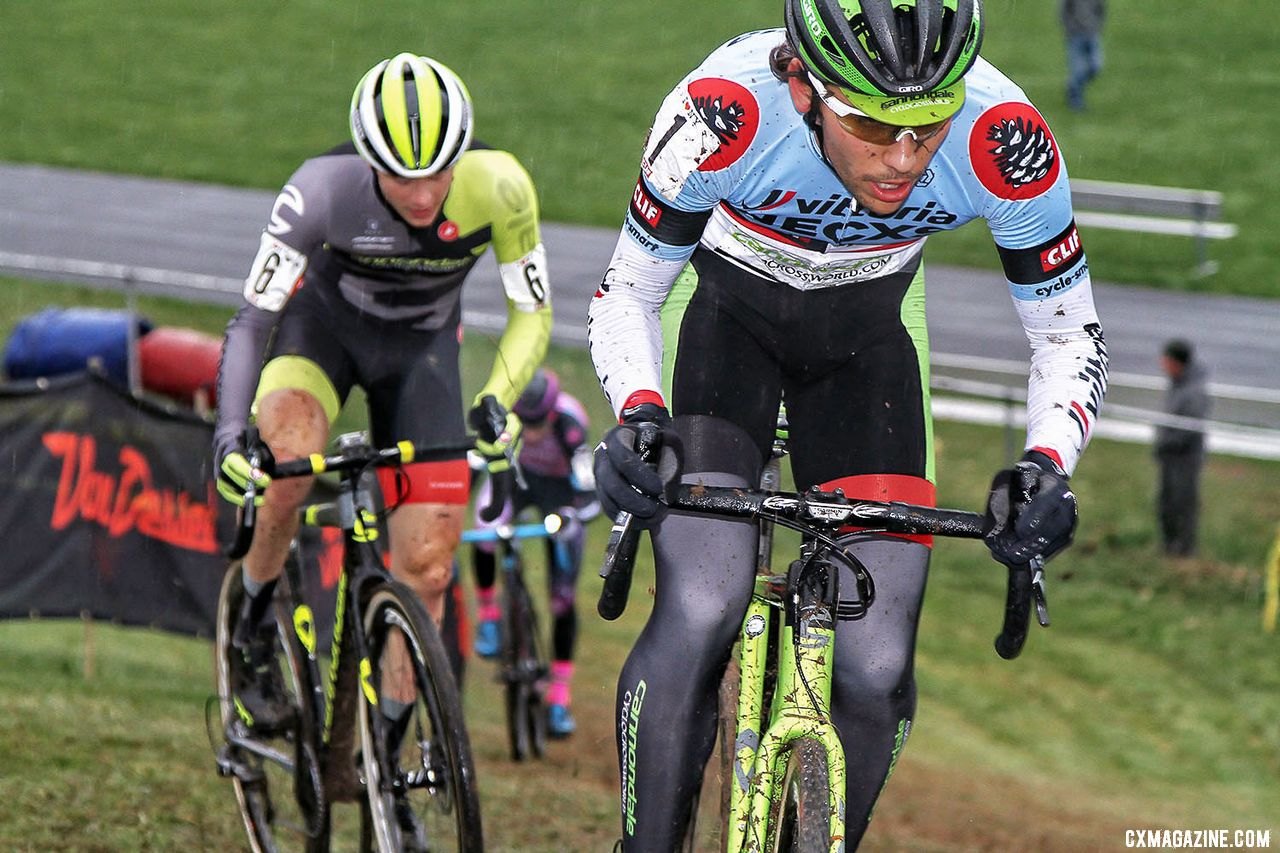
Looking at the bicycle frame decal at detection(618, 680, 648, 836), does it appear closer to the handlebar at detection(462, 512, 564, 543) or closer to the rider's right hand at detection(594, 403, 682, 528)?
the rider's right hand at detection(594, 403, 682, 528)

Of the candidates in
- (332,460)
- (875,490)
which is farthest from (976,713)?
(875,490)

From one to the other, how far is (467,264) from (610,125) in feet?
65.4

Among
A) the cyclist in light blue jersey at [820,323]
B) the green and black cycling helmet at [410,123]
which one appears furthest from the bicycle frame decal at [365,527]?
the cyclist in light blue jersey at [820,323]

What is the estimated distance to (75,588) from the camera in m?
9.24

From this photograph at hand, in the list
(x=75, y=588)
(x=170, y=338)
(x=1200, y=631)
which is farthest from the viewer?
(x=170, y=338)

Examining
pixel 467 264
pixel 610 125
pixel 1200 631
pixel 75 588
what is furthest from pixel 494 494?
pixel 610 125

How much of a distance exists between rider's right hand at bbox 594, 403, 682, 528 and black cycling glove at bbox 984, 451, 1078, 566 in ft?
2.32

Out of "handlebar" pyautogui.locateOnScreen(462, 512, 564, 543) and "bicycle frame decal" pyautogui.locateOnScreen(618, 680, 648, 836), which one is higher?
"handlebar" pyautogui.locateOnScreen(462, 512, 564, 543)

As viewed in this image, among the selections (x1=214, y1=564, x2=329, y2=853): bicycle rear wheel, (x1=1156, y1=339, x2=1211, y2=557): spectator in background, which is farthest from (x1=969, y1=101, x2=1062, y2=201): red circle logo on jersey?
(x1=1156, y1=339, x2=1211, y2=557): spectator in background

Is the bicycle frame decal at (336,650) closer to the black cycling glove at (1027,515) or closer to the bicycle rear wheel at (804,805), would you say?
the bicycle rear wheel at (804,805)

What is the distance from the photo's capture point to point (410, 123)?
5.61 metres

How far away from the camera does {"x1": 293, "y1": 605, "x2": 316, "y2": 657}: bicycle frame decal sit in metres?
6.08

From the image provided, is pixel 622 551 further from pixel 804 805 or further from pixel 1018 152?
pixel 1018 152

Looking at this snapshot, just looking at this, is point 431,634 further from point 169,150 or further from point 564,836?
point 169,150
